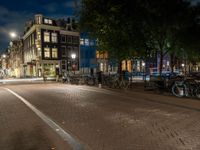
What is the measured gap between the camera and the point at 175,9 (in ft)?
58.5

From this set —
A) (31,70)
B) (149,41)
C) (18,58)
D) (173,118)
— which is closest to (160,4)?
(149,41)

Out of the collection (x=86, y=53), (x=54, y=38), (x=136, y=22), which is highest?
(x=54, y=38)

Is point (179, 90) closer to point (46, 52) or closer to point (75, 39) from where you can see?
point (46, 52)

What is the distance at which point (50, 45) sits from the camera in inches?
2016

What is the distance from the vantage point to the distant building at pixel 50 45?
50250mm

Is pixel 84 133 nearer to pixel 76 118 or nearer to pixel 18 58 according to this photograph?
pixel 76 118

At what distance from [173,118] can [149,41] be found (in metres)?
11.9

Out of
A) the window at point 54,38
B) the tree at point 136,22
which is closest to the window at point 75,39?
the window at point 54,38

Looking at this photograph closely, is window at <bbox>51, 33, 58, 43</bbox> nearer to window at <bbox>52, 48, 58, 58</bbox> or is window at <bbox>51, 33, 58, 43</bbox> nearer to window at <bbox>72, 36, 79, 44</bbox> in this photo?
window at <bbox>52, 48, 58, 58</bbox>

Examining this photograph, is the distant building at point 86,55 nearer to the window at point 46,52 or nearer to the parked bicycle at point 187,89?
the window at point 46,52

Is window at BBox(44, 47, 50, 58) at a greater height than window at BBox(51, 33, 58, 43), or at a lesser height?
lesser

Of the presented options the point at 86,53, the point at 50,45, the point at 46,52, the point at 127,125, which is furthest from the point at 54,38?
the point at 127,125

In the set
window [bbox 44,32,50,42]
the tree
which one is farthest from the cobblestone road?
window [bbox 44,32,50,42]

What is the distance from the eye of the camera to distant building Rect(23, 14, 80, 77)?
165ft
